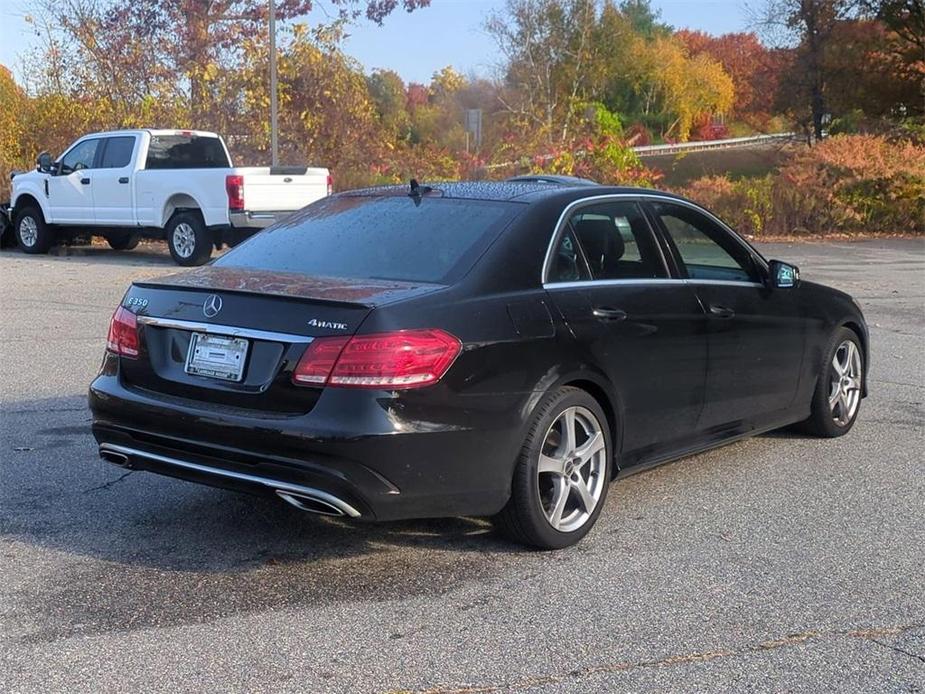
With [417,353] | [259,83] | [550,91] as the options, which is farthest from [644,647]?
[550,91]

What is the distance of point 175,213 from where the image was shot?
695 inches

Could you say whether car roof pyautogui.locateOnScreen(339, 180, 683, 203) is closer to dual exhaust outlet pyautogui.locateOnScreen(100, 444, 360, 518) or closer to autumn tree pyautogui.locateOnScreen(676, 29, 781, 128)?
dual exhaust outlet pyautogui.locateOnScreen(100, 444, 360, 518)

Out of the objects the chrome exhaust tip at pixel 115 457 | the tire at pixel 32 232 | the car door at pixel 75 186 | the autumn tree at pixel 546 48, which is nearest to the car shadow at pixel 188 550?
the chrome exhaust tip at pixel 115 457

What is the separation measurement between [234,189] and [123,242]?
15.4 feet

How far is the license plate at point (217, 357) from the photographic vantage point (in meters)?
4.64

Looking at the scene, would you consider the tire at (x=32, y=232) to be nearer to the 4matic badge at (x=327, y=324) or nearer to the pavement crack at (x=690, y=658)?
the 4matic badge at (x=327, y=324)

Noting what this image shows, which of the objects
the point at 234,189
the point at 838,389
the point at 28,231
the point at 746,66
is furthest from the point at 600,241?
the point at 746,66

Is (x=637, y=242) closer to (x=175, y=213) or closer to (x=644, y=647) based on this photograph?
(x=644, y=647)

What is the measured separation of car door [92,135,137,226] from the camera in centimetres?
1808

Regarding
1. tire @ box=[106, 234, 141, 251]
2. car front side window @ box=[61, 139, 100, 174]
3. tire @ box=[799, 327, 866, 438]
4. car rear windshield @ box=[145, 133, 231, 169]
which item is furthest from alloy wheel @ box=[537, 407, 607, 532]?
tire @ box=[106, 234, 141, 251]

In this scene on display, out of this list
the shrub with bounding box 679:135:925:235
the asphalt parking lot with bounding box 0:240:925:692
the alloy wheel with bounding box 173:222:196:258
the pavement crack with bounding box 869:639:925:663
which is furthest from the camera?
the shrub with bounding box 679:135:925:235

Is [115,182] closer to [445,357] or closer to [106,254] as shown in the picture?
[106,254]

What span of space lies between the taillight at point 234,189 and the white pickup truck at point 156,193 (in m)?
0.01

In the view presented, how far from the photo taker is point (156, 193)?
696 inches
